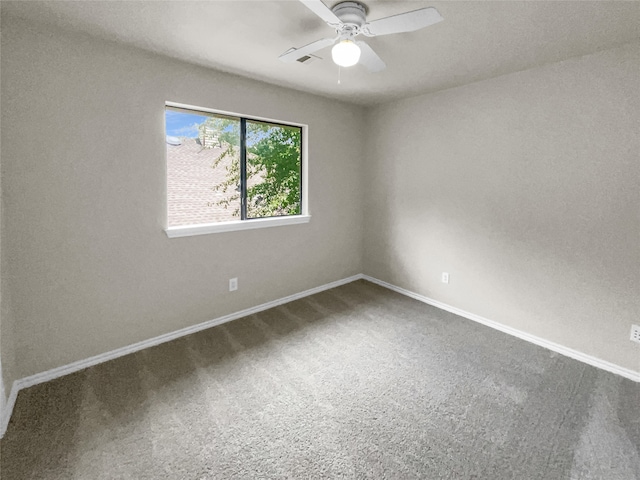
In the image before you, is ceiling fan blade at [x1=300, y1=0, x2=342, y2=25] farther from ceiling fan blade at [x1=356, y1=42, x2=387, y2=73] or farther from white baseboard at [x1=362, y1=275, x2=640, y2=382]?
white baseboard at [x1=362, y1=275, x2=640, y2=382]

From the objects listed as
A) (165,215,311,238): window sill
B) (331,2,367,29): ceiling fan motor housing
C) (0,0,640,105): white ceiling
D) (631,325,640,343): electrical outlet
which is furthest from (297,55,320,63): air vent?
(631,325,640,343): electrical outlet

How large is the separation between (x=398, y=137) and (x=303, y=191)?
4.17ft

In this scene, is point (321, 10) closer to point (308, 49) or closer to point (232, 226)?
point (308, 49)

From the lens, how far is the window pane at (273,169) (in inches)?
129

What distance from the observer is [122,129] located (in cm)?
235

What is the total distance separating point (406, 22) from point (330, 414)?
2142mm

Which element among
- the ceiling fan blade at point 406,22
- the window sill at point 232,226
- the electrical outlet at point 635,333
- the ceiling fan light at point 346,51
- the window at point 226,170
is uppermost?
the ceiling fan blade at point 406,22

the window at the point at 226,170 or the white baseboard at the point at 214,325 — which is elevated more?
the window at the point at 226,170

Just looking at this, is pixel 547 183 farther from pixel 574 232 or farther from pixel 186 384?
pixel 186 384

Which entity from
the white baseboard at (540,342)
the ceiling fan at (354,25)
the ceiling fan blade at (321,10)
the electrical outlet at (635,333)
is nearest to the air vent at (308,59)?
the ceiling fan at (354,25)

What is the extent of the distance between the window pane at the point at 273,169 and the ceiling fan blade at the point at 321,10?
176 centimetres

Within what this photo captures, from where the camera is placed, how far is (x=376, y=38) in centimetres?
213

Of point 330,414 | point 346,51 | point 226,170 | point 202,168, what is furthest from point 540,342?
point 202,168

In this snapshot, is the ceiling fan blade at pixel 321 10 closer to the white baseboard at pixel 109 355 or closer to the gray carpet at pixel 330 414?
the gray carpet at pixel 330 414
